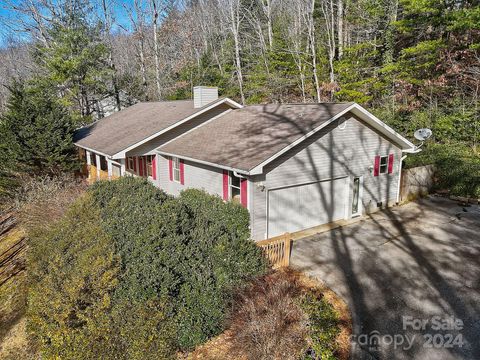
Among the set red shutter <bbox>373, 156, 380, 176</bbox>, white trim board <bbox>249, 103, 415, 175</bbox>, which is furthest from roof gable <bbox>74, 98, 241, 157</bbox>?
red shutter <bbox>373, 156, 380, 176</bbox>

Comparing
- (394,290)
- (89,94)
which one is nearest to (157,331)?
(394,290)

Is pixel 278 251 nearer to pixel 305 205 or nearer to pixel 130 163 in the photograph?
pixel 305 205

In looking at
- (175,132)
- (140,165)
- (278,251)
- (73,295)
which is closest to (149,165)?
(140,165)

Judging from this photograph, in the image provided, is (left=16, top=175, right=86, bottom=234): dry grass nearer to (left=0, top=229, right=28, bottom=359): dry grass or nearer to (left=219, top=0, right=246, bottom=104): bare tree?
(left=0, top=229, right=28, bottom=359): dry grass

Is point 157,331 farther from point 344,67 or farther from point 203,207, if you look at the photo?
point 344,67

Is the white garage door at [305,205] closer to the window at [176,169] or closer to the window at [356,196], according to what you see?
the window at [356,196]
